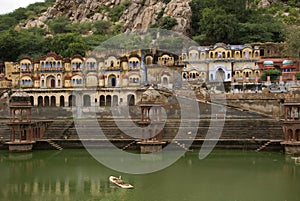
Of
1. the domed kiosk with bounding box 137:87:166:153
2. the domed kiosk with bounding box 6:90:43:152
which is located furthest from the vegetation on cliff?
the domed kiosk with bounding box 6:90:43:152

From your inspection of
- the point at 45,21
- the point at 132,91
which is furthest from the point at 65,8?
the point at 132,91

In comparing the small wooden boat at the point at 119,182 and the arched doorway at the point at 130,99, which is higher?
the arched doorway at the point at 130,99

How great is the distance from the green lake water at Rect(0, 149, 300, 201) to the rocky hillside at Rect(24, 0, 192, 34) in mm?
30537

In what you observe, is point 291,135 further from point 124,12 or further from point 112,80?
point 124,12

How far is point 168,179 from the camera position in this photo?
22766 millimetres

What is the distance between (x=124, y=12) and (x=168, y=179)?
4844 cm

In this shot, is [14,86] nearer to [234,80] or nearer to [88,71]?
[88,71]

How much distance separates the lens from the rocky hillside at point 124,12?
5812 cm

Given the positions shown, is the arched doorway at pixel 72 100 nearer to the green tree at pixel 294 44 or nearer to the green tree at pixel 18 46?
the green tree at pixel 18 46

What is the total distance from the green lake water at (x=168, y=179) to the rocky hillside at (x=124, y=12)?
100 ft

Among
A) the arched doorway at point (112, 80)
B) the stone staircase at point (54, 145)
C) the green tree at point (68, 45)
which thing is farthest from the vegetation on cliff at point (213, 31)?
the stone staircase at point (54, 145)

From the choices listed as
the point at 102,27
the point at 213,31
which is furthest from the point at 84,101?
the point at 102,27

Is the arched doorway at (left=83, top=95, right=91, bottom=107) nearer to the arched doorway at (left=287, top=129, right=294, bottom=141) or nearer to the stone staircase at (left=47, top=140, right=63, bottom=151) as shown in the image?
the stone staircase at (left=47, top=140, right=63, bottom=151)

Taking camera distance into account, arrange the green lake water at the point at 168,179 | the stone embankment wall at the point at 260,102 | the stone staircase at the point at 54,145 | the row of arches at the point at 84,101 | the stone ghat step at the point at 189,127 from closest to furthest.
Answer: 1. the green lake water at the point at 168,179
2. the stone ghat step at the point at 189,127
3. the stone staircase at the point at 54,145
4. the stone embankment wall at the point at 260,102
5. the row of arches at the point at 84,101
